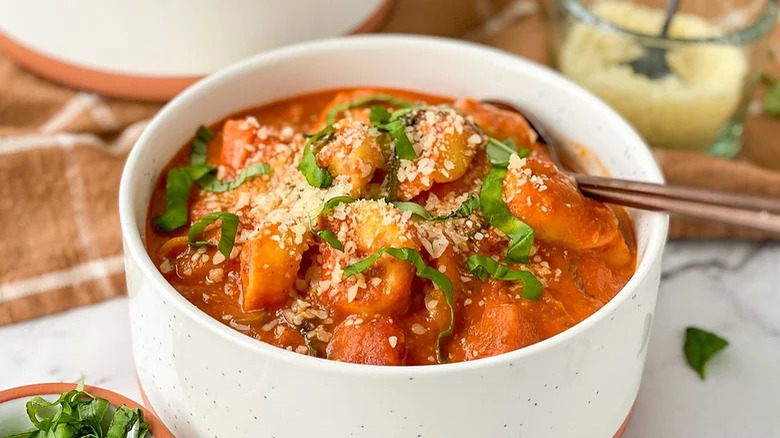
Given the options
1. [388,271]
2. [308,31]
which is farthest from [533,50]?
[388,271]

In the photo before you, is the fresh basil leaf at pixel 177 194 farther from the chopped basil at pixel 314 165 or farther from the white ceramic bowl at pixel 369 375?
the chopped basil at pixel 314 165

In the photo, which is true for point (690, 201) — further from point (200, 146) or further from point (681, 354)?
point (200, 146)

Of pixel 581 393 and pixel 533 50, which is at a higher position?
pixel 581 393

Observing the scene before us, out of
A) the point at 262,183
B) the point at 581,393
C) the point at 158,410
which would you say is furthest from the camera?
the point at 262,183

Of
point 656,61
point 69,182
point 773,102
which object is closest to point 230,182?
point 69,182

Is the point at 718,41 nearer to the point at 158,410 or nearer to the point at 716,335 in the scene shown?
the point at 716,335
